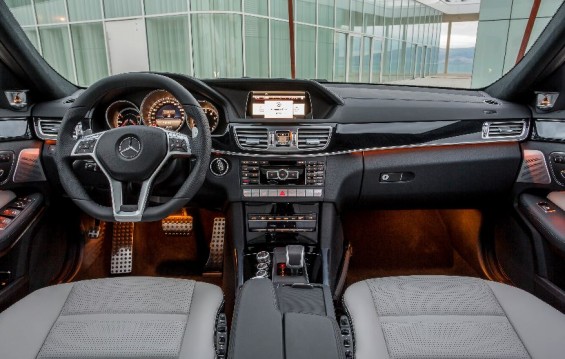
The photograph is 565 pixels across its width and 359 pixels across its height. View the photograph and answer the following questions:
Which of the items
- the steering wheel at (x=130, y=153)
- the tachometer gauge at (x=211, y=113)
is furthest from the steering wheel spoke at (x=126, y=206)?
the tachometer gauge at (x=211, y=113)

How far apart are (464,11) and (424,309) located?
15.9 meters

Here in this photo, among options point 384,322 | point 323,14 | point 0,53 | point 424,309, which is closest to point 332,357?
point 384,322

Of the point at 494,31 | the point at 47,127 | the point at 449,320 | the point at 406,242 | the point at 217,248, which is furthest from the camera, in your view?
the point at 494,31

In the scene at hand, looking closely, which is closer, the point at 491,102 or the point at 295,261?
the point at 295,261

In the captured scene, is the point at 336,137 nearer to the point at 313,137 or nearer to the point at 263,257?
the point at 313,137

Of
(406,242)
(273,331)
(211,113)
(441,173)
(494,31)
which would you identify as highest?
(494,31)

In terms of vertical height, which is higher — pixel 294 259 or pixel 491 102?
pixel 491 102

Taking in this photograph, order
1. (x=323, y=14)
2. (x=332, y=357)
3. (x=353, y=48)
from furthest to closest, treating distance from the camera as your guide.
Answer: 1. (x=353, y=48)
2. (x=323, y=14)
3. (x=332, y=357)

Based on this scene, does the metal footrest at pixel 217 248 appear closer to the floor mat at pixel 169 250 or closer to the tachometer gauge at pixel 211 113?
the floor mat at pixel 169 250

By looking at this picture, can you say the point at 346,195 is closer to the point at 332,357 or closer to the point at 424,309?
the point at 424,309

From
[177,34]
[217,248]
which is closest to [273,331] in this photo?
[217,248]

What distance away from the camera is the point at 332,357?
1280 mm

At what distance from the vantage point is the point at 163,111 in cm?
227

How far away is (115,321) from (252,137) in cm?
114
